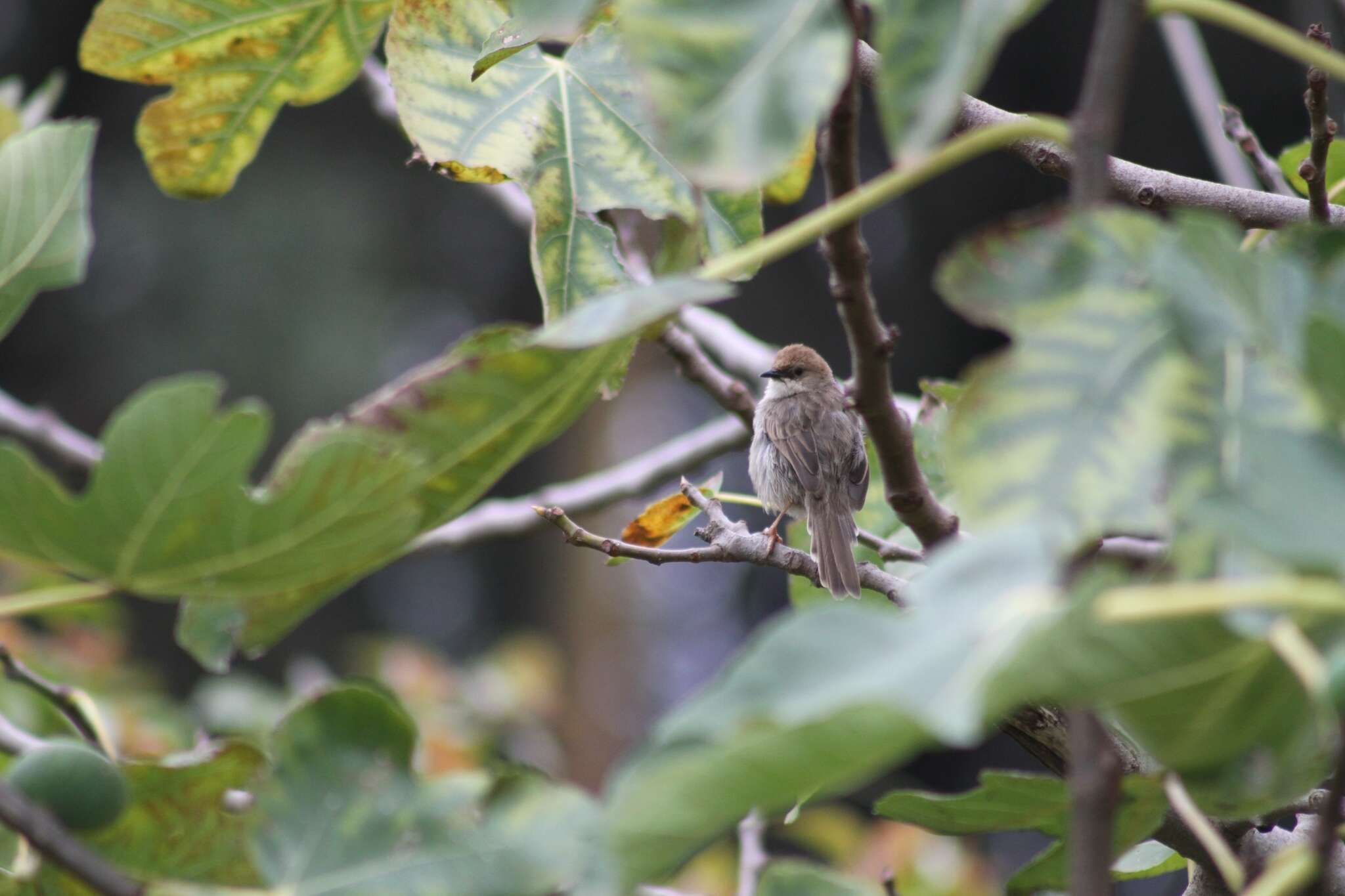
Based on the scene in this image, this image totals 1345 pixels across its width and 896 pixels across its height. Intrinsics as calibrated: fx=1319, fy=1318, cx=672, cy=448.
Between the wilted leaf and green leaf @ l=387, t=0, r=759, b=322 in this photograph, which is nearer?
green leaf @ l=387, t=0, r=759, b=322

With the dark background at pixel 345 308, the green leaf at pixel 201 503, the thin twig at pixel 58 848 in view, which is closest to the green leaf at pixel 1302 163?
the green leaf at pixel 201 503

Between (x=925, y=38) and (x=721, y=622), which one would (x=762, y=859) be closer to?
(x=925, y=38)

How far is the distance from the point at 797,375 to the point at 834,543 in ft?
3.06

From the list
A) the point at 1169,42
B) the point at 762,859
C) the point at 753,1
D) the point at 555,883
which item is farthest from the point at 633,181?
the point at 1169,42

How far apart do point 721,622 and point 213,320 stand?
16.8 ft

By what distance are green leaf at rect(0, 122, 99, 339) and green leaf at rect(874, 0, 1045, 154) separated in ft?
2.46

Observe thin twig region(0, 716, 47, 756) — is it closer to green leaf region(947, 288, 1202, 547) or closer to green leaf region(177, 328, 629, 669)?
green leaf region(177, 328, 629, 669)

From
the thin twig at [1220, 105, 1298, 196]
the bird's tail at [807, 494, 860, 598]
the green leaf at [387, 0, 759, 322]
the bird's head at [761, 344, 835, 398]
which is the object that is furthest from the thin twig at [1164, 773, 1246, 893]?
the bird's head at [761, 344, 835, 398]

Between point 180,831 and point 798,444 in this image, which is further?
point 798,444

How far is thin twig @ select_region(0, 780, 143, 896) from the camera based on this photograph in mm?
799

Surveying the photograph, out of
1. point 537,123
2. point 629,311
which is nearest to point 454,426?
point 629,311

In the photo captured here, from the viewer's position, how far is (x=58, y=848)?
31.6 inches

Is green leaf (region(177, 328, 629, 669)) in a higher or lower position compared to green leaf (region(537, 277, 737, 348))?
lower

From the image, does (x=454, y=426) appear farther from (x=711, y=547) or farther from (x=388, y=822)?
(x=711, y=547)
